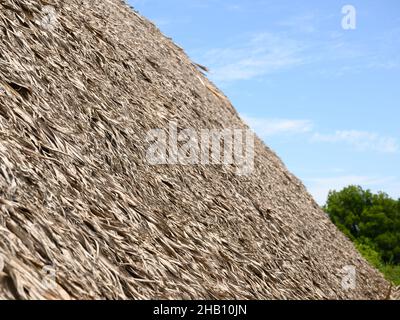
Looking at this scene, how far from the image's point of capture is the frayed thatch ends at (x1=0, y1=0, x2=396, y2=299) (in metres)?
2.24

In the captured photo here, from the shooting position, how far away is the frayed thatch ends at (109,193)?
224 centimetres

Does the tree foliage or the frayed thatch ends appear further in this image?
the tree foliage

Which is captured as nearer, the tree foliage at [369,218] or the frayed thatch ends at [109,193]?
the frayed thatch ends at [109,193]

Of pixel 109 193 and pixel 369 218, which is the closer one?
pixel 109 193

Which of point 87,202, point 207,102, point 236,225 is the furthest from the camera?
point 207,102

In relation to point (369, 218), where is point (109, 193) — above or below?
below

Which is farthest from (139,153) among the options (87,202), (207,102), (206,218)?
(207,102)

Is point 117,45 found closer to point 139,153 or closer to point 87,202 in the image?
point 139,153

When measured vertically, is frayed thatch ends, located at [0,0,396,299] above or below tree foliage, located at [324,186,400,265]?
below

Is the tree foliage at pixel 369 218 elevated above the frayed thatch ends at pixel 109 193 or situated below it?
above

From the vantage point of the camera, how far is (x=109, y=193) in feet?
9.62

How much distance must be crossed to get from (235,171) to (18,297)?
12.2ft

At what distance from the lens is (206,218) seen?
12.5ft
